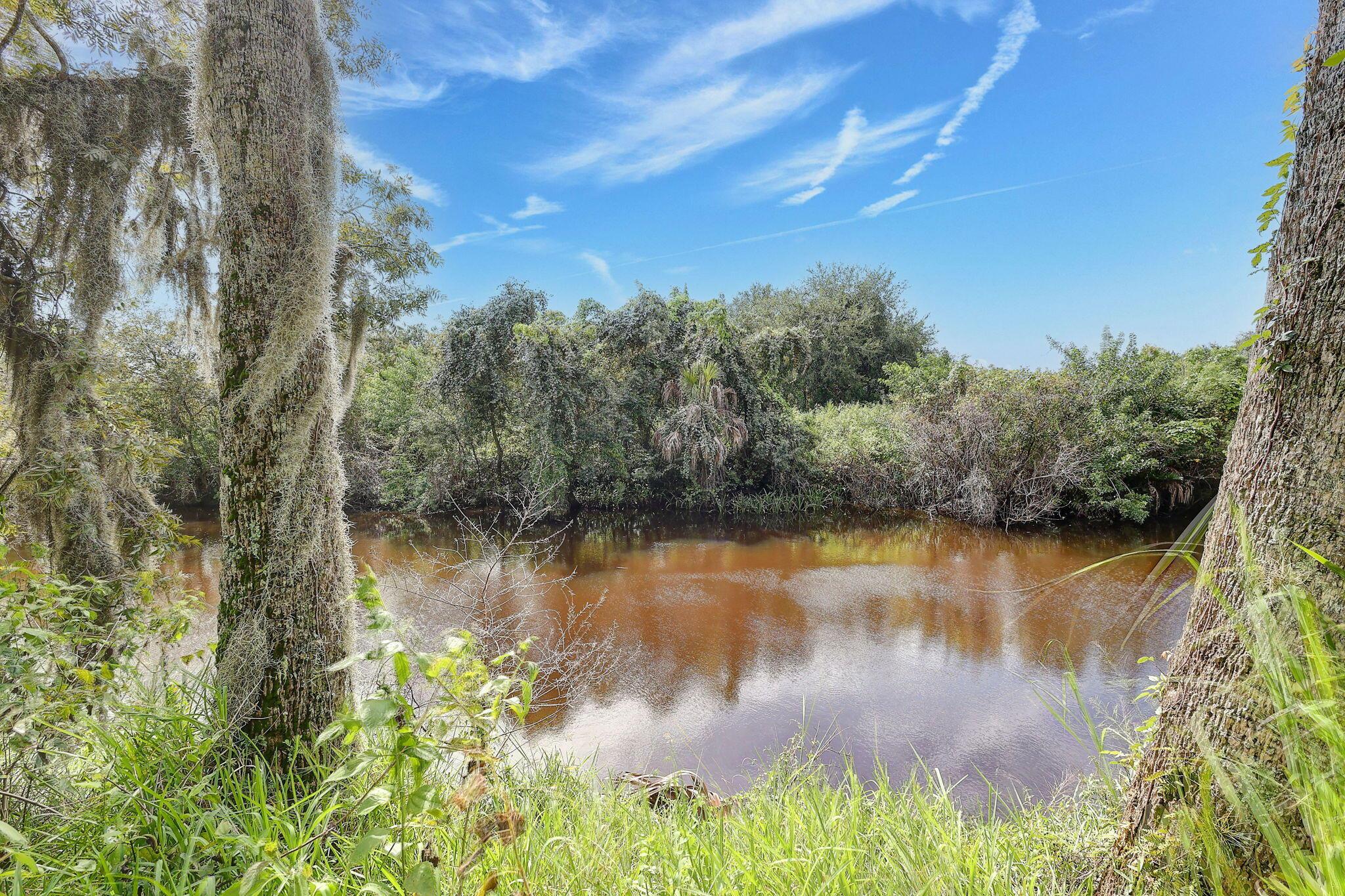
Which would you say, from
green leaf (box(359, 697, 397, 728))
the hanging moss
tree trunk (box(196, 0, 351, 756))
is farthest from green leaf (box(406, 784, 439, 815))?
the hanging moss

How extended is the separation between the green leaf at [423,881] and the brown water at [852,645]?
1.78 m

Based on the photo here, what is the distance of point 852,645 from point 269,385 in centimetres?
497

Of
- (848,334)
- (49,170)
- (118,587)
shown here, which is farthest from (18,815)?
(848,334)

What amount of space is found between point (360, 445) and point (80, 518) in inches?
382

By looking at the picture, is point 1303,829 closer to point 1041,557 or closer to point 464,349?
point 1041,557

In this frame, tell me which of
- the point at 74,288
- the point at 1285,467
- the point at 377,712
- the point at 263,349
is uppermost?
the point at 74,288

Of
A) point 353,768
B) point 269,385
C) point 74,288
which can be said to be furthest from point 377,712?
point 74,288

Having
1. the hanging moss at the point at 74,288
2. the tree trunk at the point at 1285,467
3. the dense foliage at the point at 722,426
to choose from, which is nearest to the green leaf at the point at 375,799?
the tree trunk at the point at 1285,467

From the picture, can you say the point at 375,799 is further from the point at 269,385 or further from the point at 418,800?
the point at 269,385

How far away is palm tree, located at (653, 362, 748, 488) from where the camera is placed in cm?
1048

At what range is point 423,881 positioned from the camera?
898 millimetres

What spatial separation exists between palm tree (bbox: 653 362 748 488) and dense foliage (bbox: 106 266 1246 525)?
0.04m

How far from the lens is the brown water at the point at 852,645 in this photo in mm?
3629

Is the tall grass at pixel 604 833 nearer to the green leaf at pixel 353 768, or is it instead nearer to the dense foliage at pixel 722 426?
the green leaf at pixel 353 768
